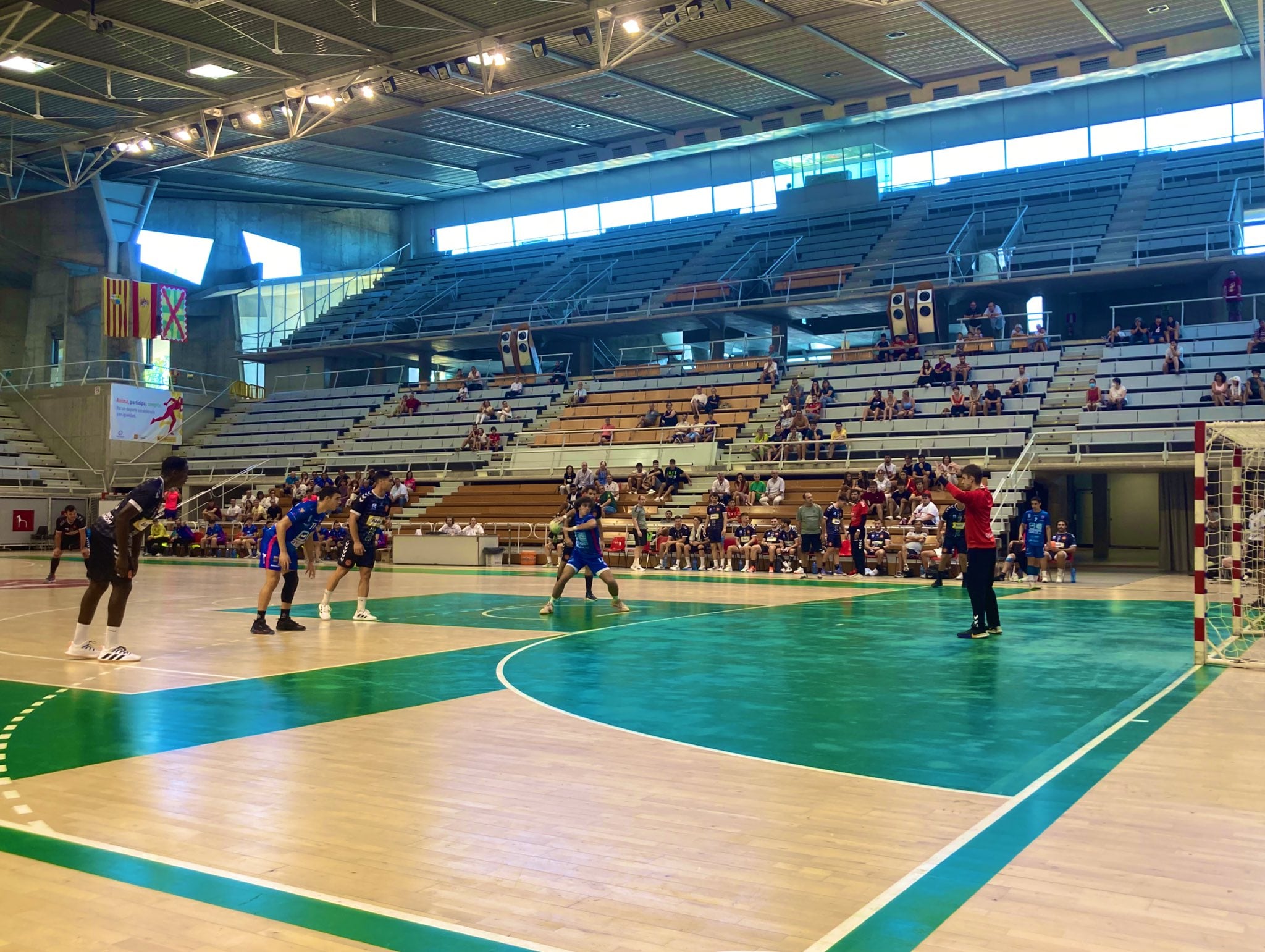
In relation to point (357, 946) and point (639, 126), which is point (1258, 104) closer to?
point (639, 126)

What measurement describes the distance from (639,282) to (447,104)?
12.7 metres

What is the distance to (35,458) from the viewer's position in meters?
38.7

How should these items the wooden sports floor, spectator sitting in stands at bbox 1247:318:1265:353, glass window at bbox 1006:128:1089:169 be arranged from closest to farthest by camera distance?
the wooden sports floor
spectator sitting in stands at bbox 1247:318:1265:353
glass window at bbox 1006:128:1089:169

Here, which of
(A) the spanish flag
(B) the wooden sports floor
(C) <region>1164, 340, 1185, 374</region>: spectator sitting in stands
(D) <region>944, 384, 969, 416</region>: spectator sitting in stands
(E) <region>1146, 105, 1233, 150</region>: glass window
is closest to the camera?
(B) the wooden sports floor

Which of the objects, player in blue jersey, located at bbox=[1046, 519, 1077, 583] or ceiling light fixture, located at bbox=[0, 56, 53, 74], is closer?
player in blue jersey, located at bbox=[1046, 519, 1077, 583]

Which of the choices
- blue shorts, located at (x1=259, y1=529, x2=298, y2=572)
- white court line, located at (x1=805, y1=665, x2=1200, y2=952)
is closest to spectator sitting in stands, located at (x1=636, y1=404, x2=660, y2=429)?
blue shorts, located at (x1=259, y1=529, x2=298, y2=572)

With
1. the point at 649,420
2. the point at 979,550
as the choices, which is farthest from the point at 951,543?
the point at 649,420

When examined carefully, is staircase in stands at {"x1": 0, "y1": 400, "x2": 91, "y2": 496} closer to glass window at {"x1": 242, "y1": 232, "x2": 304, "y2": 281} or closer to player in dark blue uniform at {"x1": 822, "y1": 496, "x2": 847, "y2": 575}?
glass window at {"x1": 242, "y1": 232, "x2": 304, "y2": 281}

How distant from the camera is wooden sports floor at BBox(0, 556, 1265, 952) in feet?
12.8

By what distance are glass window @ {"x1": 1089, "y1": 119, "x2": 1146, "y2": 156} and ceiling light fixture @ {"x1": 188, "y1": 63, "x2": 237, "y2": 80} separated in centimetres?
2749

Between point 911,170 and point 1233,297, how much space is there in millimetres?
14972

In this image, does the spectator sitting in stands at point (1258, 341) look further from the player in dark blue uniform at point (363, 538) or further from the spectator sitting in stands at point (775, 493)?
the player in dark blue uniform at point (363, 538)

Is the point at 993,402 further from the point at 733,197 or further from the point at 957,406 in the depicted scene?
the point at 733,197

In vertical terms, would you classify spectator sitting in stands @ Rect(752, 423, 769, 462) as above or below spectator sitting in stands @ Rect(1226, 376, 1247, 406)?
below
